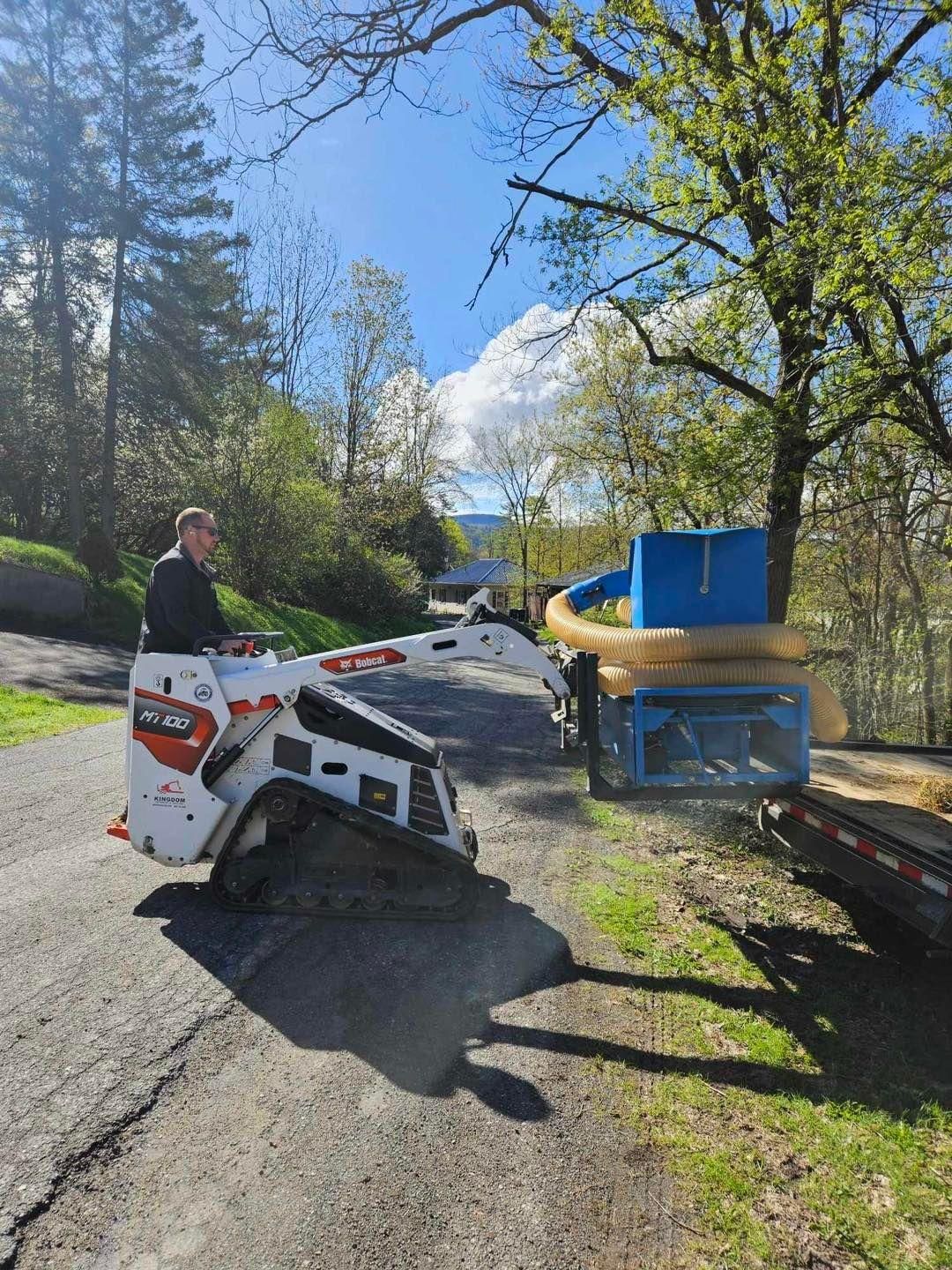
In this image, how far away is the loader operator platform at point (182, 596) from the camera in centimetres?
412

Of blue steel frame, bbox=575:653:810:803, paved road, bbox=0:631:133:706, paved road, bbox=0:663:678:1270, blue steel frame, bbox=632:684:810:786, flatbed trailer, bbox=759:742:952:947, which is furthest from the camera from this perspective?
paved road, bbox=0:631:133:706

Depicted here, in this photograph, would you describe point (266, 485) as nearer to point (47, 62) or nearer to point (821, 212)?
point (47, 62)

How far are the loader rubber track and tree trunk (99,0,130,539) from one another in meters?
16.0

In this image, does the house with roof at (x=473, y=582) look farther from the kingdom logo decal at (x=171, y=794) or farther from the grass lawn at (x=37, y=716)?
the kingdom logo decal at (x=171, y=794)

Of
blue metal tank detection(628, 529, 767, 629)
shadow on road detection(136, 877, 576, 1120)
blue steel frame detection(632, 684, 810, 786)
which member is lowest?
shadow on road detection(136, 877, 576, 1120)

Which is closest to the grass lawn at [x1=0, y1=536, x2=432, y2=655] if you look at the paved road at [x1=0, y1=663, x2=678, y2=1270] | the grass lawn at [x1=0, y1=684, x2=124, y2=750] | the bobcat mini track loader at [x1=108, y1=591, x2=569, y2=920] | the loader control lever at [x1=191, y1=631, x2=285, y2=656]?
the grass lawn at [x1=0, y1=684, x2=124, y2=750]

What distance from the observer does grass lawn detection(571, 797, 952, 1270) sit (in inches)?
86.4

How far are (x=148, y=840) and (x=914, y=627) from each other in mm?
13232

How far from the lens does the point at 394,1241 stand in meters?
2.08

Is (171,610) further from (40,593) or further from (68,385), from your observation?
(68,385)

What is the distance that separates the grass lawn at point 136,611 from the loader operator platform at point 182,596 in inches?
322

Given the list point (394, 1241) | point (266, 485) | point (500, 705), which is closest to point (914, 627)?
point (500, 705)

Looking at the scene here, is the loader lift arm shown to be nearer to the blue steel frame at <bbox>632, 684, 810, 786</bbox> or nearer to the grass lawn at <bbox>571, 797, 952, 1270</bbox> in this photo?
the blue steel frame at <bbox>632, 684, 810, 786</bbox>

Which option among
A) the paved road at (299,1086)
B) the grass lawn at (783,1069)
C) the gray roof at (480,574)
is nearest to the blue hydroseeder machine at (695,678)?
the grass lawn at (783,1069)
